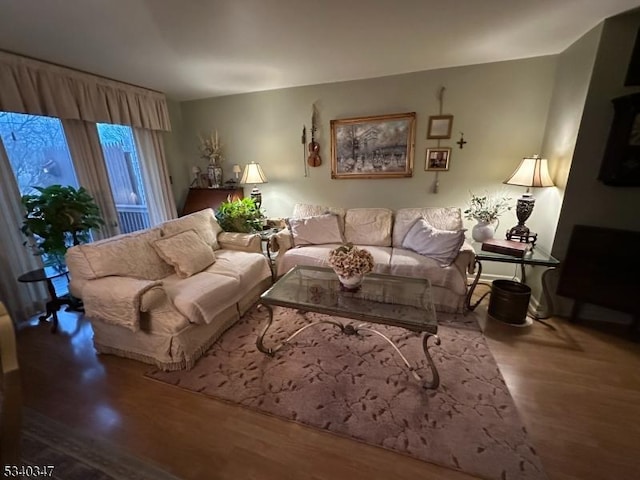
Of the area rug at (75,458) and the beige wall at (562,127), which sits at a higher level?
the beige wall at (562,127)

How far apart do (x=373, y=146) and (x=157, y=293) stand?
2.78 metres

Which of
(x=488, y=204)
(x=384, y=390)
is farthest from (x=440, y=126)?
(x=384, y=390)

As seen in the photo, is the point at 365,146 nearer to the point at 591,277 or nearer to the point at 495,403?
the point at 591,277

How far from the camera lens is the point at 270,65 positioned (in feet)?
8.77

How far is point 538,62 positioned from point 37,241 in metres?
5.24

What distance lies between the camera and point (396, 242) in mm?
3035

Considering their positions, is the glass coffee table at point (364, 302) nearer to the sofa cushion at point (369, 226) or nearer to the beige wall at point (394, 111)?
the sofa cushion at point (369, 226)

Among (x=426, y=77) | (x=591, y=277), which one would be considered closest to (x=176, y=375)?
(x=591, y=277)

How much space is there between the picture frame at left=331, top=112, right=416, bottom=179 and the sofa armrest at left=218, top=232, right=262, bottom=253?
1419mm

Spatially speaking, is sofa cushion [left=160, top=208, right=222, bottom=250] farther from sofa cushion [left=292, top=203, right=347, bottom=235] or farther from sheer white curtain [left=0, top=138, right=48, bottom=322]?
sheer white curtain [left=0, top=138, right=48, bottom=322]

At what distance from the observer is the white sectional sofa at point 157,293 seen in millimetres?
1803

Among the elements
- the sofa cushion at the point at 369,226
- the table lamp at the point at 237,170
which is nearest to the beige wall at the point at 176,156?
Result: the table lamp at the point at 237,170

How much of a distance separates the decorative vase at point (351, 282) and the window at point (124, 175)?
3054 mm

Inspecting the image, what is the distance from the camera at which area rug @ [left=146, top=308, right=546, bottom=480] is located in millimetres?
1332
